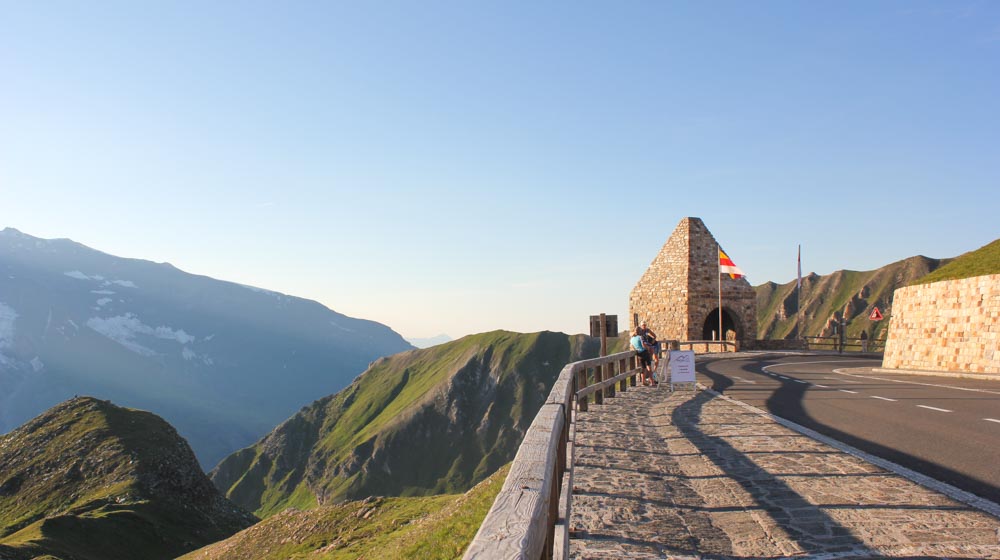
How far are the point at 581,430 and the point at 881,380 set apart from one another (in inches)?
576

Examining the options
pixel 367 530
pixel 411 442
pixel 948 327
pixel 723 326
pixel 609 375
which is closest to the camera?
pixel 609 375

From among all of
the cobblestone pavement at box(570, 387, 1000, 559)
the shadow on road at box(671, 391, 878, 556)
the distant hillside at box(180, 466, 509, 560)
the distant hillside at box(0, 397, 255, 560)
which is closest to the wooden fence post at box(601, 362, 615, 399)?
the distant hillside at box(180, 466, 509, 560)

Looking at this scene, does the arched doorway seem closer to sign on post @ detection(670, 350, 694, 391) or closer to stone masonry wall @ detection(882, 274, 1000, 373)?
stone masonry wall @ detection(882, 274, 1000, 373)

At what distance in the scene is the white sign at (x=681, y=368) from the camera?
1948 cm

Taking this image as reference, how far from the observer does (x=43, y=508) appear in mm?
46156

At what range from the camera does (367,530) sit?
22438 mm

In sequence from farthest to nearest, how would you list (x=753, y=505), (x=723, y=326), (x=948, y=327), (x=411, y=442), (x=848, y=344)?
(x=411, y=442) < (x=723, y=326) < (x=848, y=344) < (x=948, y=327) < (x=753, y=505)

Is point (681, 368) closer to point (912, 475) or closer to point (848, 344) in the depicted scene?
point (912, 475)

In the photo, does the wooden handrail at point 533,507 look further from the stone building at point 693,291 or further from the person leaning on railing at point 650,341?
the stone building at point 693,291

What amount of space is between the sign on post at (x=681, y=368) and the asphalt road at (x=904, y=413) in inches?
42.2

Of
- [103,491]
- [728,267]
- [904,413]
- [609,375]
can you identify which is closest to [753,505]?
[904,413]

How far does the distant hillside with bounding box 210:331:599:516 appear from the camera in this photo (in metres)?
157

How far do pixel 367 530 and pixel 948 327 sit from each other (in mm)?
22629

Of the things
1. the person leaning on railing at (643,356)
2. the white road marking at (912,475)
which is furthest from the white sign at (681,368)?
the white road marking at (912,475)
